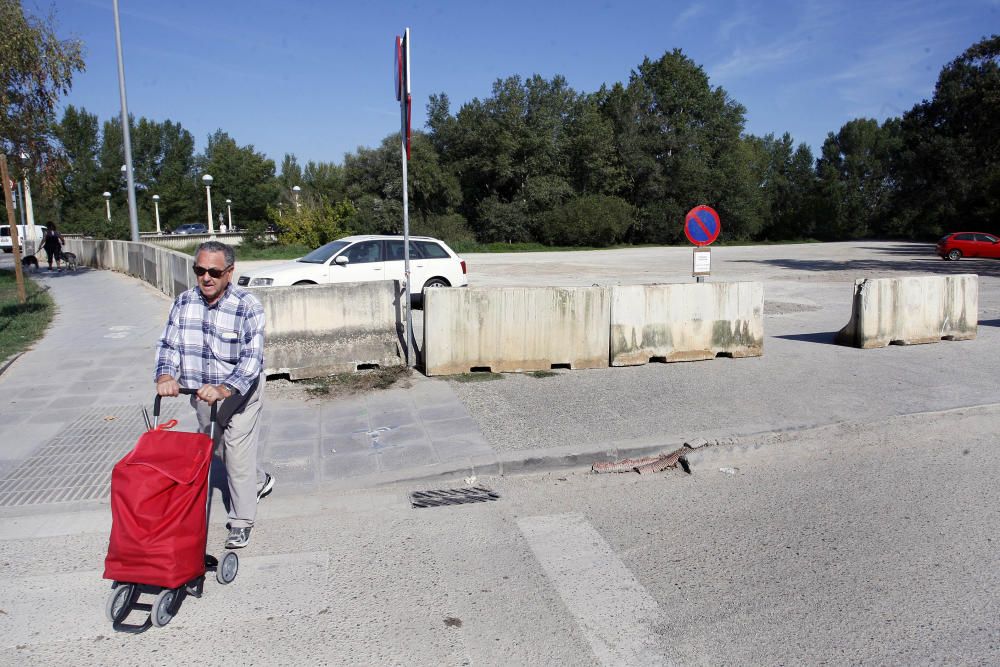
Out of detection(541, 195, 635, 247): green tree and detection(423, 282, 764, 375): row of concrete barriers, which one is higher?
detection(541, 195, 635, 247): green tree

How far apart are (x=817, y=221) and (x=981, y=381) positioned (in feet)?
220

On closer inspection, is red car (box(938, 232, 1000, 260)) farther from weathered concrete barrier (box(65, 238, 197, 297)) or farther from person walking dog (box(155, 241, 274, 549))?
person walking dog (box(155, 241, 274, 549))

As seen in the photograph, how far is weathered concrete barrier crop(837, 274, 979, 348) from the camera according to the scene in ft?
33.3

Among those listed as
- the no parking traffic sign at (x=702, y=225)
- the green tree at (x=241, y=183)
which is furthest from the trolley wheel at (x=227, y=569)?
the green tree at (x=241, y=183)

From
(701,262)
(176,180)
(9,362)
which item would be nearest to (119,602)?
(9,362)

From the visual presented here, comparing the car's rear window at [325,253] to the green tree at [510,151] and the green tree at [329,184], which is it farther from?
the green tree at [510,151]

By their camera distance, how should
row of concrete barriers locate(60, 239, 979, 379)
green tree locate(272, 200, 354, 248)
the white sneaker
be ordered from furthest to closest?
green tree locate(272, 200, 354, 248) < row of concrete barriers locate(60, 239, 979, 379) < the white sneaker

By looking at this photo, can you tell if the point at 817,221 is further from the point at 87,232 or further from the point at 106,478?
the point at 106,478

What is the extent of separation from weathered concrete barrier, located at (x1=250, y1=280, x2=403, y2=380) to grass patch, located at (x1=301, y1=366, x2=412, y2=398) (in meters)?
0.15

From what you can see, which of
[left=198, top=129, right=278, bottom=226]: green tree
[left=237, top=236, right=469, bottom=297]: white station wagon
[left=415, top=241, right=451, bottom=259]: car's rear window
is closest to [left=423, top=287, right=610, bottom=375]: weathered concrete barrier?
[left=237, top=236, right=469, bottom=297]: white station wagon

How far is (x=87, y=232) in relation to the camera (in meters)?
55.5

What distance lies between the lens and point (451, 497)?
5320mm

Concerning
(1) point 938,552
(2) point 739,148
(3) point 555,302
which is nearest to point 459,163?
(2) point 739,148

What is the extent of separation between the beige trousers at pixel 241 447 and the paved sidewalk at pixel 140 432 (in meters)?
0.92
